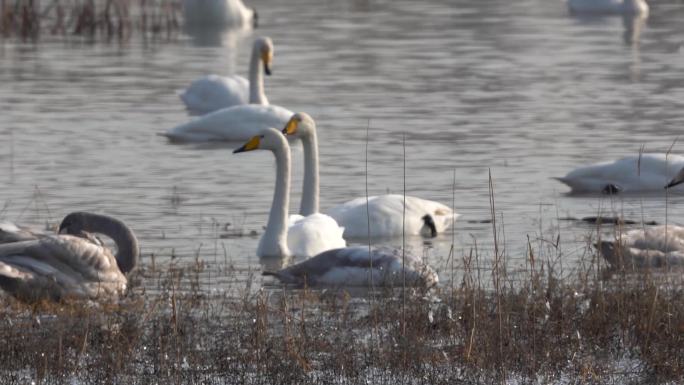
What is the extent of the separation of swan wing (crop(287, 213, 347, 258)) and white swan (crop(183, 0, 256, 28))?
22882 millimetres

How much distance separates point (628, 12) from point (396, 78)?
13.8 metres

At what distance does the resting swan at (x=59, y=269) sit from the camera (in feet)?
27.4

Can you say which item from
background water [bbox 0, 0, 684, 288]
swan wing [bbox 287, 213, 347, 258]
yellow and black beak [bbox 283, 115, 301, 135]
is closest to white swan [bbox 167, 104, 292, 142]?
background water [bbox 0, 0, 684, 288]

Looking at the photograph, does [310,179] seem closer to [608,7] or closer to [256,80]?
[256,80]

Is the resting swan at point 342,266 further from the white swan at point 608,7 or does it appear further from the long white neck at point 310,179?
the white swan at point 608,7

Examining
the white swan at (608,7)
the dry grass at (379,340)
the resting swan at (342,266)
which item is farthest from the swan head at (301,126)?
the white swan at (608,7)

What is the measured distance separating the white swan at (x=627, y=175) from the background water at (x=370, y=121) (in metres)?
0.12

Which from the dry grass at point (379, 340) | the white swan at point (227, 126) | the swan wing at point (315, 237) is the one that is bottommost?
the white swan at point (227, 126)

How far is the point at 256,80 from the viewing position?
60.0 ft

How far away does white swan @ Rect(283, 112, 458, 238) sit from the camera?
36.6 ft

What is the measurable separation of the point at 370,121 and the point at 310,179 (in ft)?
21.4

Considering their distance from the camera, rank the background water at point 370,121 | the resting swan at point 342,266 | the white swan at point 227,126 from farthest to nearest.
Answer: the white swan at point 227,126
the background water at point 370,121
the resting swan at point 342,266

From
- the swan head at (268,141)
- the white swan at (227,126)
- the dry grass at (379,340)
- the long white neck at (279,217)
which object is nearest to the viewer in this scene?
the dry grass at (379,340)

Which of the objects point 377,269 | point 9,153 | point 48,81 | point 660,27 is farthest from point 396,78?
point 377,269
